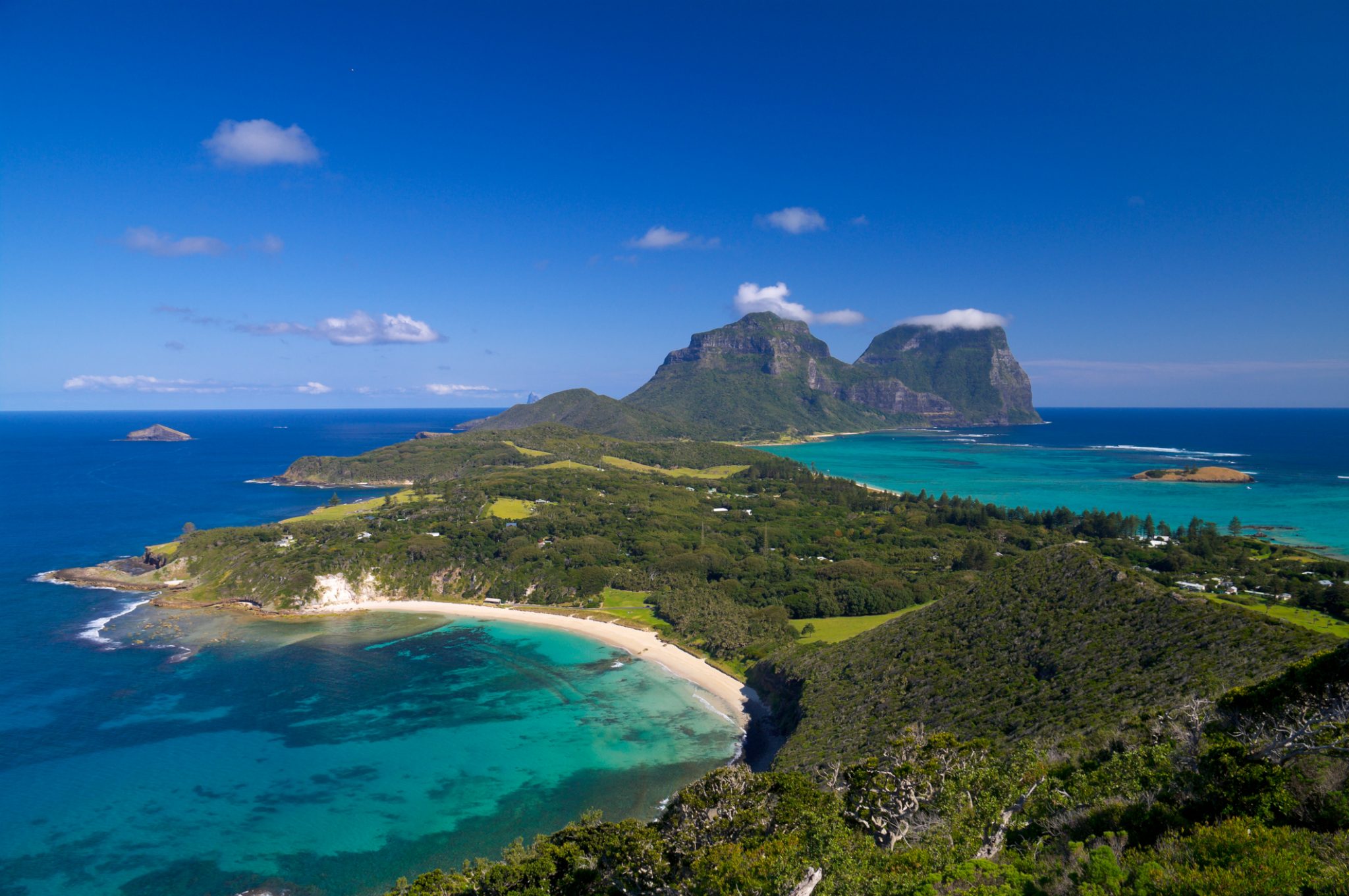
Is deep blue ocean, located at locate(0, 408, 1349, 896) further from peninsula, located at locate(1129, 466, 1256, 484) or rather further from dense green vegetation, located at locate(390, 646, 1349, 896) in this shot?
peninsula, located at locate(1129, 466, 1256, 484)

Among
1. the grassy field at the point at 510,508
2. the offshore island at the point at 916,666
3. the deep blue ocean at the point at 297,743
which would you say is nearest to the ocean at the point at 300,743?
the deep blue ocean at the point at 297,743

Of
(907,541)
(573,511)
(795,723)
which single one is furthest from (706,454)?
(795,723)

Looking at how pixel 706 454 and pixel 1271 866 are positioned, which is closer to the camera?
pixel 1271 866

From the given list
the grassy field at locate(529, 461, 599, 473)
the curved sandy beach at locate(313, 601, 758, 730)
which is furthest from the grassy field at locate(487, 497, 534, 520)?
the grassy field at locate(529, 461, 599, 473)

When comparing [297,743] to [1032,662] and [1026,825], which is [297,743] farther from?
[1032,662]

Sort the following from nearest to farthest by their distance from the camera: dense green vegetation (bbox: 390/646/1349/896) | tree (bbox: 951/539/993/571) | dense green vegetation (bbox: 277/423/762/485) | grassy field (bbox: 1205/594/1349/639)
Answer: dense green vegetation (bbox: 390/646/1349/896)
grassy field (bbox: 1205/594/1349/639)
tree (bbox: 951/539/993/571)
dense green vegetation (bbox: 277/423/762/485)

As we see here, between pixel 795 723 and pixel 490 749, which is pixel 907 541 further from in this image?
pixel 490 749

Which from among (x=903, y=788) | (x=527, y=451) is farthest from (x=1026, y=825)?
(x=527, y=451)
